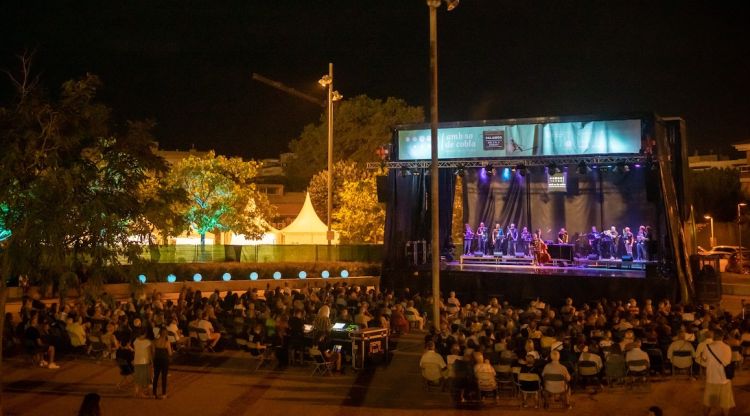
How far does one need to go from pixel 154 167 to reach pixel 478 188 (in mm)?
21009

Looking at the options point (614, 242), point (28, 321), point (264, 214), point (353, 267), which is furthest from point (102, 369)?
point (264, 214)

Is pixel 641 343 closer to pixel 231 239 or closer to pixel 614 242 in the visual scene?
pixel 614 242

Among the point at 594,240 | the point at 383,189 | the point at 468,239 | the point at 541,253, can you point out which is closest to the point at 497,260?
the point at 468,239

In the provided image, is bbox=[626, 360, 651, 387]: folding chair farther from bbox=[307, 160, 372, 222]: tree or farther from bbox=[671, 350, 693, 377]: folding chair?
bbox=[307, 160, 372, 222]: tree

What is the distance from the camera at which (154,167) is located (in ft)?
31.1

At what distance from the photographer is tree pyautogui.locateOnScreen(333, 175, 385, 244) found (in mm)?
41312

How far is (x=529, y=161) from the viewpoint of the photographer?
2302 cm

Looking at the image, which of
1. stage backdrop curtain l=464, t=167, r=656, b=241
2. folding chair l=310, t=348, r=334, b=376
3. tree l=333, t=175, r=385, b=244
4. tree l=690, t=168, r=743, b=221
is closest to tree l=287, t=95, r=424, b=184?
tree l=333, t=175, r=385, b=244

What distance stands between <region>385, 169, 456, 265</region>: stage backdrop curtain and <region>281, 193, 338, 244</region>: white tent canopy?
45.8ft

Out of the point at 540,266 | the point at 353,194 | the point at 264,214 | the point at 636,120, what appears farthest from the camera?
the point at 264,214

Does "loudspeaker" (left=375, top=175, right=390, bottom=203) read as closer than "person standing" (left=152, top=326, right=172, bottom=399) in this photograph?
No

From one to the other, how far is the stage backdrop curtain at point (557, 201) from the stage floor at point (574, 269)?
95.0 inches

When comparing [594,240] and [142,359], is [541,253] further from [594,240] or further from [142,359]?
[142,359]

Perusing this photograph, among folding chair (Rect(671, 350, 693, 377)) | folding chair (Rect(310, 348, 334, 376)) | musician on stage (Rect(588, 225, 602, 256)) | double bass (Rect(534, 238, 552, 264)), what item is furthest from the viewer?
musician on stage (Rect(588, 225, 602, 256))
